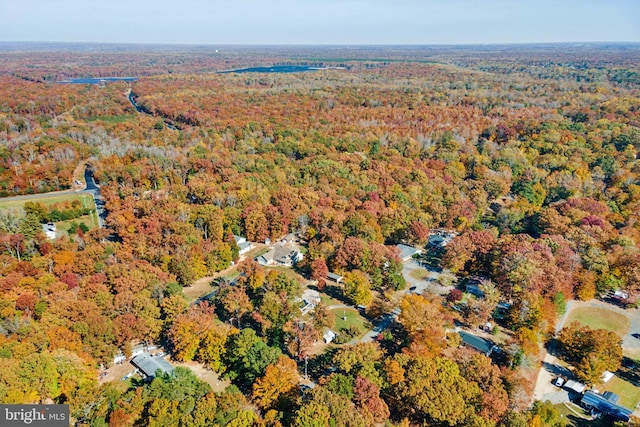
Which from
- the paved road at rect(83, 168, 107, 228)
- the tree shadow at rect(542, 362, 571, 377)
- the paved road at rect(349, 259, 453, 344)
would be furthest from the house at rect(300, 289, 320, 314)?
the paved road at rect(83, 168, 107, 228)

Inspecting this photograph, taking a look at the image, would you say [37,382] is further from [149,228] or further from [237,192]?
[237,192]

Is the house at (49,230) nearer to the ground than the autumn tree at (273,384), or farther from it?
nearer to the ground

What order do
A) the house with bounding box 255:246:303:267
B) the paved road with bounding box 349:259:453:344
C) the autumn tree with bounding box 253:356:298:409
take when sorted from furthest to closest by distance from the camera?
1. the house with bounding box 255:246:303:267
2. the paved road with bounding box 349:259:453:344
3. the autumn tree with bounding box 253:356:298:409

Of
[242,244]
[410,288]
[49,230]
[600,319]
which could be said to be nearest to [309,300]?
[410,288]

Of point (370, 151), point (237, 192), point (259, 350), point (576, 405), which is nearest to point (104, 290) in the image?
point (259, 350)

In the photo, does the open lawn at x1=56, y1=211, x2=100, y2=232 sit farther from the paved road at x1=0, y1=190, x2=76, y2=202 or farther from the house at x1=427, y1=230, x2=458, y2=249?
the house at x1=427, y1=230, x2=458, y2=249

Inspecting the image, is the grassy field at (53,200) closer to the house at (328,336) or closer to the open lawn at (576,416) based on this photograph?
the house at (328,336)

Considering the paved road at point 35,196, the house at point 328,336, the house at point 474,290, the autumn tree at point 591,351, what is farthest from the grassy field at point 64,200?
the autumn tree at point 591,351
